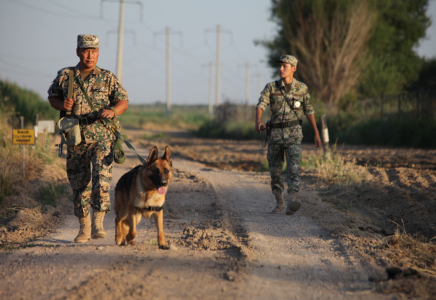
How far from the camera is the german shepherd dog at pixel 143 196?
4.18 m

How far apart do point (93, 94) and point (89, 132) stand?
1.49 ft

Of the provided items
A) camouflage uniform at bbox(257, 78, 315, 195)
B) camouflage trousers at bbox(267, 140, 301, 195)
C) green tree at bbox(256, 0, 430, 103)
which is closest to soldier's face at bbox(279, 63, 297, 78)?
camouflage uniform at bbox(257, 78, 315, 195)

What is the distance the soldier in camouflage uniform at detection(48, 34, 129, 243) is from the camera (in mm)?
4578

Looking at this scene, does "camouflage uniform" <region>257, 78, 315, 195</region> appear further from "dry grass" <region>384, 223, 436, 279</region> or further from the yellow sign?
the yellow sign

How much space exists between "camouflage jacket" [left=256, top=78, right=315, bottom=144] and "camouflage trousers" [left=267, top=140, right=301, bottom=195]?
12cm

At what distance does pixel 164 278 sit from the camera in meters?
3.38

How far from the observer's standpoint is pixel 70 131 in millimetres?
4461

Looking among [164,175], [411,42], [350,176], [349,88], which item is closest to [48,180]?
[164,175]

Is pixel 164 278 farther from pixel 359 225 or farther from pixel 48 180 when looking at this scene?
pixel 48 180

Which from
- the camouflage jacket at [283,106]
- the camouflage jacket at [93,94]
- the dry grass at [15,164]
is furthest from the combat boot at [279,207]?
the dry grass at [15,164]

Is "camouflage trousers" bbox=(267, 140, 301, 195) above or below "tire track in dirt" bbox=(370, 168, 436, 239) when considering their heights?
above

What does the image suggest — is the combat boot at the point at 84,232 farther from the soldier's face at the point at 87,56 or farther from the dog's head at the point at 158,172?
the soldier's face at the point at 87,56

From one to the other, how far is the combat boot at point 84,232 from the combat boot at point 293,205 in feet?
9.09

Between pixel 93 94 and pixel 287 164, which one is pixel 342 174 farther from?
pixel 93 94
